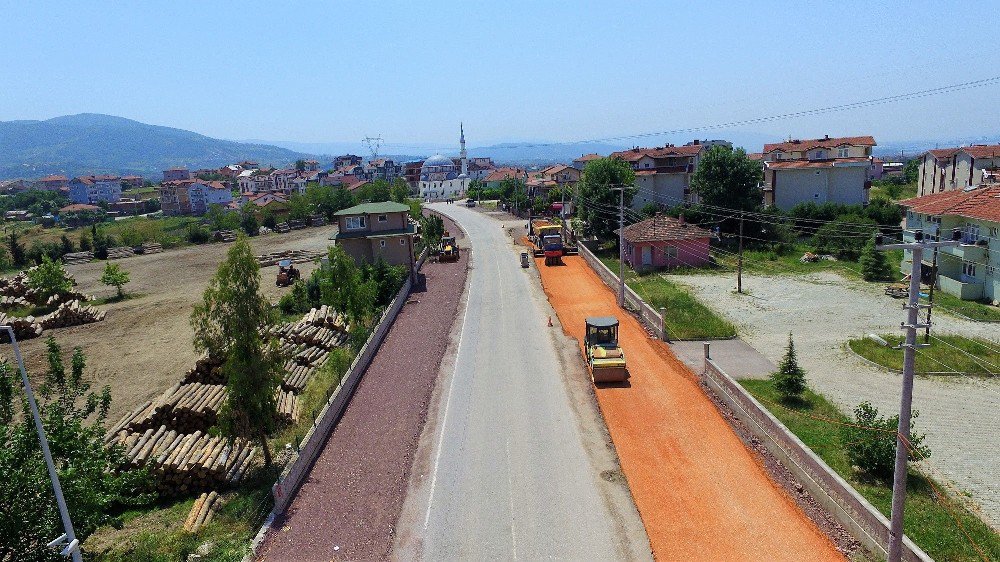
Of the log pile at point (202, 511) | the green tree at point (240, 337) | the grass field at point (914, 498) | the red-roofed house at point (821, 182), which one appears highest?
the red-roofed house at point (821, 182)

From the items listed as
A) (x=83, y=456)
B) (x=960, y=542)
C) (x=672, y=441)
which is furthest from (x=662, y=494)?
(x=83, y=456)

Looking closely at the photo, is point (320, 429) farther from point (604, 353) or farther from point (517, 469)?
point (604, 353)

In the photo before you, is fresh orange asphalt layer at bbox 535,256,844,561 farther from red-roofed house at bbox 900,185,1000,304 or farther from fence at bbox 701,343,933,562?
red-roofed house at bbox 900,185,1000,304

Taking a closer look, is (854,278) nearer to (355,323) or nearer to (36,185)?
(355,323)

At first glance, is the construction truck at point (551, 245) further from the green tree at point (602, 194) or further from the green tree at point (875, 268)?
the green tree at point (875, 268)

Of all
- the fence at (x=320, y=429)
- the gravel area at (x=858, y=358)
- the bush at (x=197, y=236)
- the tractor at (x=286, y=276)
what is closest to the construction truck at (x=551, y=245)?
the gravel area at (x=858, y=358)

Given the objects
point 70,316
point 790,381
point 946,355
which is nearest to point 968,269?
point 946,355
